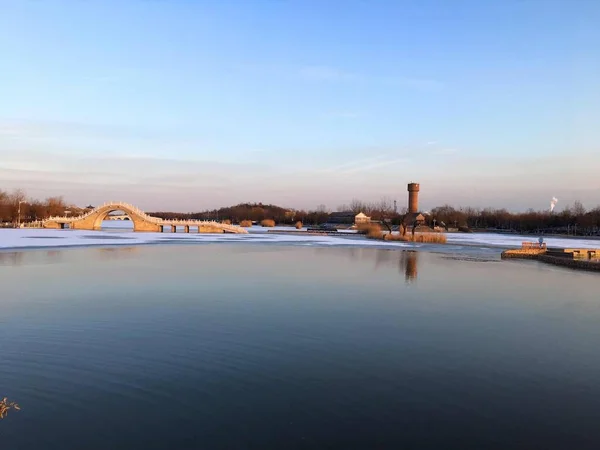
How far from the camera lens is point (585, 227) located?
64750 mm

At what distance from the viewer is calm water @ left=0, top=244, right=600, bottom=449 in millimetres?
4516

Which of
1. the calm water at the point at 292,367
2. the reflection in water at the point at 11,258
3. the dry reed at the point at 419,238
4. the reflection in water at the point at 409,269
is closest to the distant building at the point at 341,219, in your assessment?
the dry reed at the point at 419,238

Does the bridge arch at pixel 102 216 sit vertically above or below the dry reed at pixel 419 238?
above

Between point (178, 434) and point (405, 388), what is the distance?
2.55m

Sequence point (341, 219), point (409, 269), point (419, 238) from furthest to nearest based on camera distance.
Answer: point (341, 219)
point (419, 238)
point (409, 269)

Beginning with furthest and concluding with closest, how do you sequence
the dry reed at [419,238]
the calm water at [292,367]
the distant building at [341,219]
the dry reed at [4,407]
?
the distant building at [341,219]
the dry reed at [419,238]
the calm water at [292,367]
the dry reed at [4,407]

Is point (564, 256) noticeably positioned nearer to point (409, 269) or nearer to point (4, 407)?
point (409, 269)

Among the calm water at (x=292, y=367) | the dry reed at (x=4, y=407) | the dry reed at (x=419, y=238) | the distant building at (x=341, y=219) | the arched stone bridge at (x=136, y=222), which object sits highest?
the distant building at (x=341, y=219)

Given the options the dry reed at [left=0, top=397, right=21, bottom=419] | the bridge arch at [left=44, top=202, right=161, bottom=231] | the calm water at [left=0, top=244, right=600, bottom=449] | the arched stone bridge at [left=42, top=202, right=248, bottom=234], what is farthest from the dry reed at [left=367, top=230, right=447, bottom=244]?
the dry reed at [left=0, top=397, right=21, bottom=419]

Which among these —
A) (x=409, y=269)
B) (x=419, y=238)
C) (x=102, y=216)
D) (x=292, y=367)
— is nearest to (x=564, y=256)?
(x=409, y=269)

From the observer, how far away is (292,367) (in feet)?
20.8

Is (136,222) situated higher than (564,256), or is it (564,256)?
(136,222)

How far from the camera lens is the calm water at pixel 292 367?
178 inches

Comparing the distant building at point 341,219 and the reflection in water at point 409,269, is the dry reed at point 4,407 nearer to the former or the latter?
the reflection in water at point 409,269
